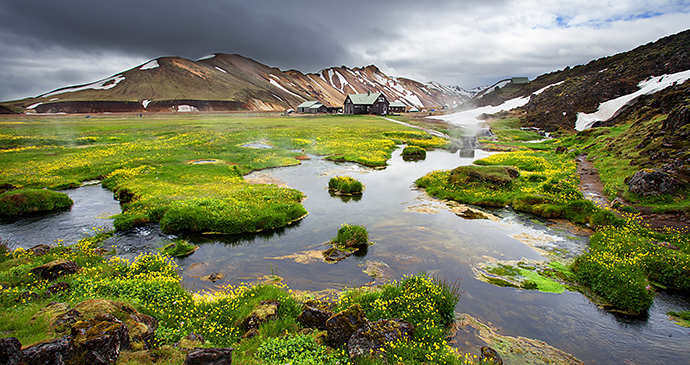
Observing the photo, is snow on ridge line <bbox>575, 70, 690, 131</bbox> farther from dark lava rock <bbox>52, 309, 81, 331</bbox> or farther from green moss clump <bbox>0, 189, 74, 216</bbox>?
green moss clump <bbox>0, 189, 74, 216</bbox>

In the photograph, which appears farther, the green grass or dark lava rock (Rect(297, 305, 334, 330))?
the green grass

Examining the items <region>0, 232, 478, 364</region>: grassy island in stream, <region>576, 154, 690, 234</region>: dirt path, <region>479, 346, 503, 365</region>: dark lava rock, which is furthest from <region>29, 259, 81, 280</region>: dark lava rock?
<region>576, 154, 690, 234</region>: dirt path

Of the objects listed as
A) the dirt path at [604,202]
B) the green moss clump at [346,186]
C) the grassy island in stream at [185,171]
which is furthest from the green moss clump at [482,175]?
the grassy island in stream at [185,171]

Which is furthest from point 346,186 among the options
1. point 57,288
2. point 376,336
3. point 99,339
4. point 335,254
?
point 99,339

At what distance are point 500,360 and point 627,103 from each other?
67.6 metres

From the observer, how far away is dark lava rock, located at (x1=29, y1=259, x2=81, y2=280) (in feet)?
33.7

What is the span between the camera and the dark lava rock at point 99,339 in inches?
241

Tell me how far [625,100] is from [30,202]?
82669 mm

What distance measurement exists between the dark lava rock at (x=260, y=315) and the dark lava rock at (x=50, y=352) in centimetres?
415

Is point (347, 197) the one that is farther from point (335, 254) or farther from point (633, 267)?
point (633, 267)

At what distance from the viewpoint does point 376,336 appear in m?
8.69

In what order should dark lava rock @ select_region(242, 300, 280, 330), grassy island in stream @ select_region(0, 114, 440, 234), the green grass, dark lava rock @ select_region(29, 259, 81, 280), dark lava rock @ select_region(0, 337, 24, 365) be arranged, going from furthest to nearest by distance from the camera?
1. grassy island in stream @ select_region(0, 114, 440, 234)
2. the green grass
3. dark lava rock @ select_region(29, 259, 81, 280)
4. dark lava rock @ select_region(242, 300, 280, 330)
5. dark lava rock @ select_region(0, 337, 24, 365)

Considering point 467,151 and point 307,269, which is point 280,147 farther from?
point 307,269

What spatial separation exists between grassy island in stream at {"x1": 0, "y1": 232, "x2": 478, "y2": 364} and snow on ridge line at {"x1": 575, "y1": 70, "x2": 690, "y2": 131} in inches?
2511
